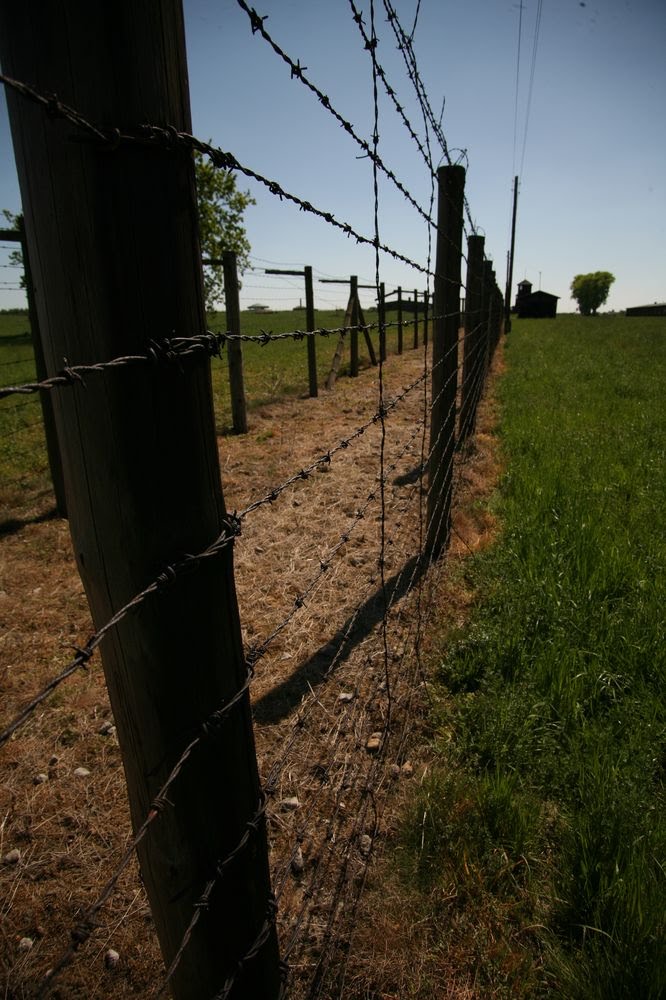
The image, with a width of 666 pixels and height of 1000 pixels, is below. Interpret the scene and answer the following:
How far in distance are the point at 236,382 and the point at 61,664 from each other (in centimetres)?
456

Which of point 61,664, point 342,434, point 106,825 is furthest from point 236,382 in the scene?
point 106,825

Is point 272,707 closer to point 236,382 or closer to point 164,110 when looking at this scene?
point 164,110

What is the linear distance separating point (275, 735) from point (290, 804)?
352 mm

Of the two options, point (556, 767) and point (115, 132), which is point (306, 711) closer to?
point (556, 767)

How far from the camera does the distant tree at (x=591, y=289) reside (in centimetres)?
10425

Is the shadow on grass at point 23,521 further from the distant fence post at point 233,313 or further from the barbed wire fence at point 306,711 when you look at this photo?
the distant fence post at point 233,313

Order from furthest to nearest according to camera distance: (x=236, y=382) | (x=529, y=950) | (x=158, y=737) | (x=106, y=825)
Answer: (x=236, y=382), (x=106, y=825), (x=529, y=950), (x=158, y=737)

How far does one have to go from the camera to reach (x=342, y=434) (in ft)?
22.9

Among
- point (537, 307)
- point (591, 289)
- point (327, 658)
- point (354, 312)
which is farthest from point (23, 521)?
point (591, 289)

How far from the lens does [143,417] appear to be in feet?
2.56

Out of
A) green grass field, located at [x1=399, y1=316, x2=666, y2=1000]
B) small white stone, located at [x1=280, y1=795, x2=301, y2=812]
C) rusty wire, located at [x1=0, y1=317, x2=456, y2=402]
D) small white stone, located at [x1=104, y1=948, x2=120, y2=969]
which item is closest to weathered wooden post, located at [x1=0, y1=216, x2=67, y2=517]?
small white stone, located at [x1=280, y1=795, x2=301, y2=812]

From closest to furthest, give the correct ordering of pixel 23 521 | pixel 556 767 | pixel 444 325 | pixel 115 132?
pixel 115 132, pixel 556 767, pixel 444 325, pixel 23 521

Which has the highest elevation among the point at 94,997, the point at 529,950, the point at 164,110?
the point at 164,110

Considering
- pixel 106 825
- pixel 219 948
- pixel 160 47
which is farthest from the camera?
pixel 106 825
